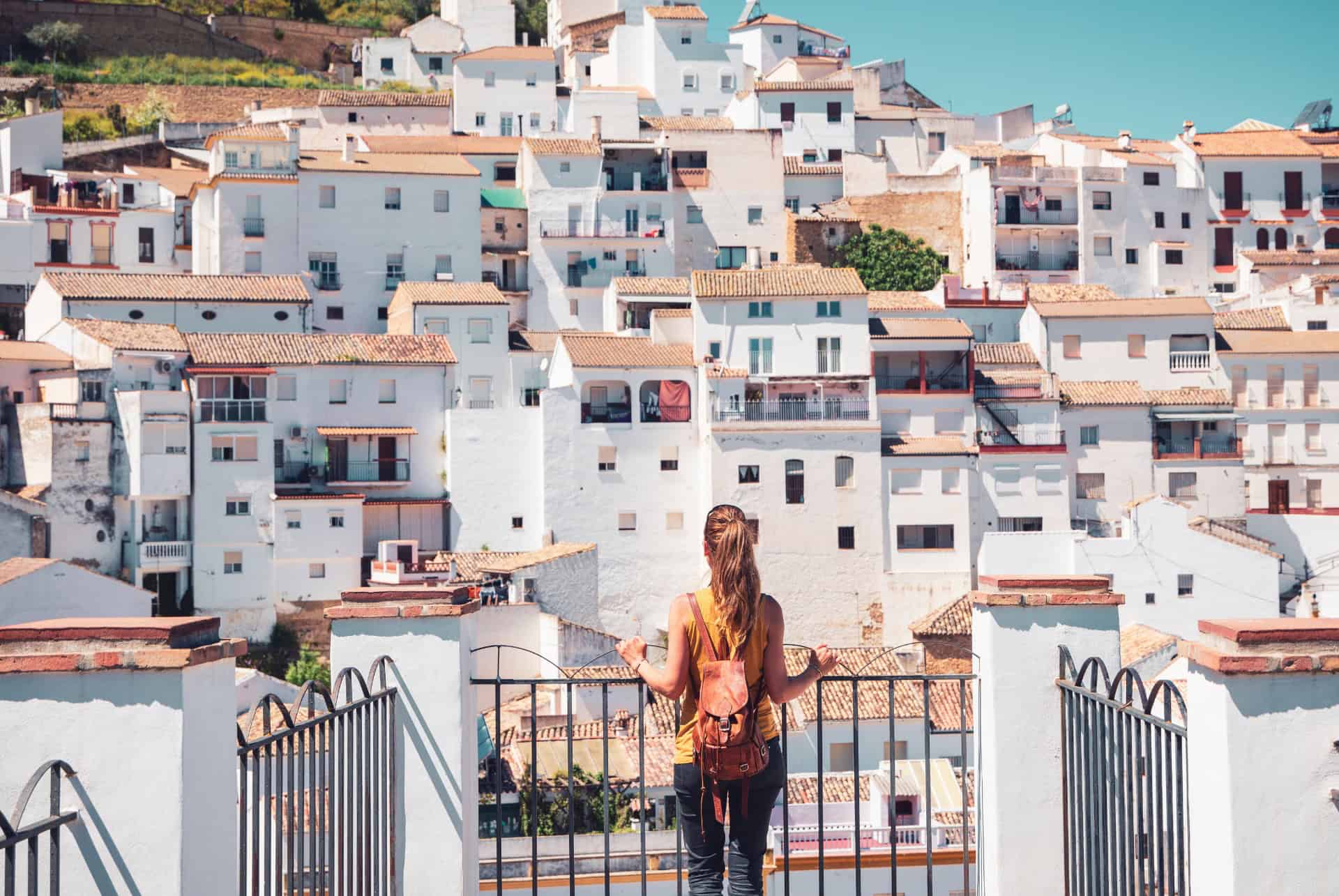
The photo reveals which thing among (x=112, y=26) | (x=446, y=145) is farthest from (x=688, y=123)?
(x=112, y=26)

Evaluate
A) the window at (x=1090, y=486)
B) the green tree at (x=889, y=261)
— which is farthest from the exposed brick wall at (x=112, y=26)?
the window at (x=1090, y=486)

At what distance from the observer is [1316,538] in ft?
129

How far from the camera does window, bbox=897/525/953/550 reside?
37.6 meters

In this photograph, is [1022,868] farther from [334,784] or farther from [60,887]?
[60,887]

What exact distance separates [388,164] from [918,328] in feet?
56.9

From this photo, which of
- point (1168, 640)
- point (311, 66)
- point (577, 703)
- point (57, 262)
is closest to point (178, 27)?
point (311, 66)

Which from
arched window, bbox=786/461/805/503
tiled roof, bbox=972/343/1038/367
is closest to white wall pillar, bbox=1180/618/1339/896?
arched window, bbox=786/461/805/503

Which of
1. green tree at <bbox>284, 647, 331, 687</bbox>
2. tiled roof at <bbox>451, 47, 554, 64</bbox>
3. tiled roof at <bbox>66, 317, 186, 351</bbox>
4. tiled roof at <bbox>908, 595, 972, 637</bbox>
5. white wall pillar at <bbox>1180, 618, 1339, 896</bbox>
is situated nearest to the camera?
white wall pillar at <bbox>1180, 618, 1339, 896</bbox>

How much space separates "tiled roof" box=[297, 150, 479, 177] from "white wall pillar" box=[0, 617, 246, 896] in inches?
1669

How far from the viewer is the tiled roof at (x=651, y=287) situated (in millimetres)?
43094

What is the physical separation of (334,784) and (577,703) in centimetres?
2459

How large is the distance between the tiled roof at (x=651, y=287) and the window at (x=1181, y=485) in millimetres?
13840

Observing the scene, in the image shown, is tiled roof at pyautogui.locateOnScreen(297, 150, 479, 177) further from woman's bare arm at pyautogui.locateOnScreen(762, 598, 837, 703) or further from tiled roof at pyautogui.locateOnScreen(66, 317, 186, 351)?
woman's bare arm at pyautogui.locateOnScreen(762, 598, 837, 703)

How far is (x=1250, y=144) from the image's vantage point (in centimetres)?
5325
